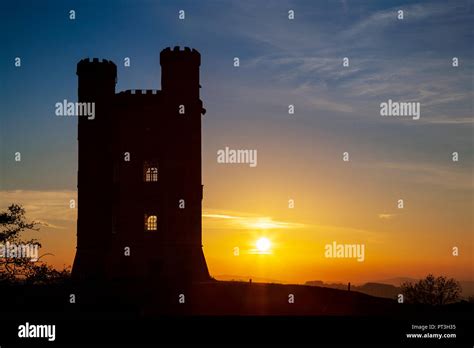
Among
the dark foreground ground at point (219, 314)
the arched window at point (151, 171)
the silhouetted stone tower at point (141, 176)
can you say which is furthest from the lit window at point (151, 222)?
A: the dark foreground ground at point (219, 314)

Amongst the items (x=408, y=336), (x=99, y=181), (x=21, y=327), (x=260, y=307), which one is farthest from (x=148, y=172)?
(x=408, y=336)

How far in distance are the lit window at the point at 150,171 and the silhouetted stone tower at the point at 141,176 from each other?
0.26ft

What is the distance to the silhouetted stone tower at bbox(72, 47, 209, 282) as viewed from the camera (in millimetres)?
52812

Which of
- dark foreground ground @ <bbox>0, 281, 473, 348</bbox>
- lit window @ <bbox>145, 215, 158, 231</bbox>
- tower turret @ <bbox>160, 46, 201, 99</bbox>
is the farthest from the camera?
tower turret @ <bbox>160, 46, 201, 99</bbox>

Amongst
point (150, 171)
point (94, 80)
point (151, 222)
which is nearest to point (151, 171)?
point (150, 171)

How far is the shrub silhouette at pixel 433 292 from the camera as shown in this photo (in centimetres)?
5384

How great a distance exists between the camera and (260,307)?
42.7m

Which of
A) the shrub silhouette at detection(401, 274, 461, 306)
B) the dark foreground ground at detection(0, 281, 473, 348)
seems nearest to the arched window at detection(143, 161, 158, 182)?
the dark foreground ground at detection(0, 281, 473, 348)

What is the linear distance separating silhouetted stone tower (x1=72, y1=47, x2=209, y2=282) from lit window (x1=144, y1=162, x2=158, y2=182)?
0.26ft

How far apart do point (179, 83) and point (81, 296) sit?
61.9 ft

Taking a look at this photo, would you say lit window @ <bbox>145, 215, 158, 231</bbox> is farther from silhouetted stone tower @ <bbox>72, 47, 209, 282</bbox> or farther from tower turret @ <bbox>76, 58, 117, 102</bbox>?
tower turret @ <bbox>76, 58, 117, 102</bbox>

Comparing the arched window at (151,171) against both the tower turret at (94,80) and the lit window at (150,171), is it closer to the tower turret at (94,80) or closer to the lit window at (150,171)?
the lit window at (150,171)

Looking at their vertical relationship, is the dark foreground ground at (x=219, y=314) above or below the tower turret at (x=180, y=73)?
below

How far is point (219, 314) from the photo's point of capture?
4166 centimetres
